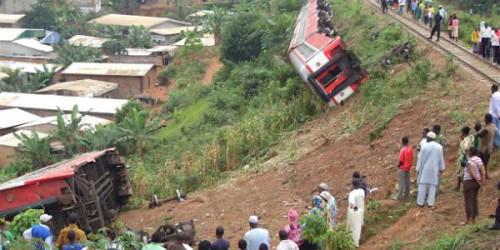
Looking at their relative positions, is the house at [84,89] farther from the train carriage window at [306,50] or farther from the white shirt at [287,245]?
the white shirt at [287,245]

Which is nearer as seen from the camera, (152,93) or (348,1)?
(348,1)

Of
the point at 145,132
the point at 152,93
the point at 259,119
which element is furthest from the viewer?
the point at 152,93

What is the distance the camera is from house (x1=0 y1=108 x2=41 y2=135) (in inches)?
1225

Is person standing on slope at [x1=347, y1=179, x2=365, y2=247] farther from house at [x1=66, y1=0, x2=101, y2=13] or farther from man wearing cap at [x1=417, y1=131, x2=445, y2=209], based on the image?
house at [x1=66, y1=0, x2=101, y2=13]

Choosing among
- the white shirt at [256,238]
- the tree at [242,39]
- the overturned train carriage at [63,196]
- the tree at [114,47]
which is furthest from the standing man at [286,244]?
the tree at [114,47]

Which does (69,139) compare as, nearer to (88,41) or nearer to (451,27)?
(451,27)

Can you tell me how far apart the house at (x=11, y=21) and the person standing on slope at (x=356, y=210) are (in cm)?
5237

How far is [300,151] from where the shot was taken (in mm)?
17297

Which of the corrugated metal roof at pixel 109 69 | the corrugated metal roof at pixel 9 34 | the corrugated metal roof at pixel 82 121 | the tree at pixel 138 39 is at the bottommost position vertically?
the corrugated metal roof at pixel 9 34

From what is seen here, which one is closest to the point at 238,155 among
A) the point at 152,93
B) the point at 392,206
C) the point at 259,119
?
the point at 259,119

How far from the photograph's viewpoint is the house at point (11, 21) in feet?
190

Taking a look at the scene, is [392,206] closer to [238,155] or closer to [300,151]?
[300,151]

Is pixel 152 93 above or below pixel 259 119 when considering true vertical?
below

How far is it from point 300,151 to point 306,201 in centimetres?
317
